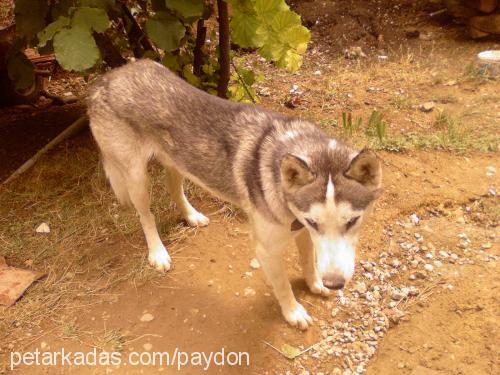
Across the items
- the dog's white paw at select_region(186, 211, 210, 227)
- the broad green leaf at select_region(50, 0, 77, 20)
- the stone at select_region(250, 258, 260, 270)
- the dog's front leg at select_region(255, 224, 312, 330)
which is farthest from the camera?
the dog's white paw at select_region(186, 211, 210, 227)

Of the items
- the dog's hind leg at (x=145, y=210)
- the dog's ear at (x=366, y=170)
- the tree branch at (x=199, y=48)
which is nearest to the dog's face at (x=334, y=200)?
the dog's ear at (x=366, y=170)

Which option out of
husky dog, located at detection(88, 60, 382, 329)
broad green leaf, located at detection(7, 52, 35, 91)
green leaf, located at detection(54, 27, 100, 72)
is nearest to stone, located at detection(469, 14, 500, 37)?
husky dog, located at detection(88, 60, 382, 329)

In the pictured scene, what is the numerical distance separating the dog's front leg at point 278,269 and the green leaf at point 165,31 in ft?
5.43

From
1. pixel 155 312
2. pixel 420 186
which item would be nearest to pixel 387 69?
pixel 420 186

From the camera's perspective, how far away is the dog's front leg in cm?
253

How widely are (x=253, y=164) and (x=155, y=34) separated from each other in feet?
4.81

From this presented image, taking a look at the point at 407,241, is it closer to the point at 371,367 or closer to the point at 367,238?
the point at 367,238

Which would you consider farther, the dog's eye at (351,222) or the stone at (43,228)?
the stone at (43,228)

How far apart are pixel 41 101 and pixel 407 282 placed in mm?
4761

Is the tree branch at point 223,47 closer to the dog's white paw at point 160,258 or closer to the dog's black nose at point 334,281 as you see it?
the dog's white paw at point 160,258

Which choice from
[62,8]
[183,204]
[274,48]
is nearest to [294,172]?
[274,48]

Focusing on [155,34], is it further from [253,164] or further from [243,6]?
[253,164]

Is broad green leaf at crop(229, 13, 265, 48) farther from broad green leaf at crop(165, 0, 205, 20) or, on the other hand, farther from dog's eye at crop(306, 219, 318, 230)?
dog's eye at crop(306, 219, 318, 230)

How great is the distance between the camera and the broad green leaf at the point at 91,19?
9.36 ft
